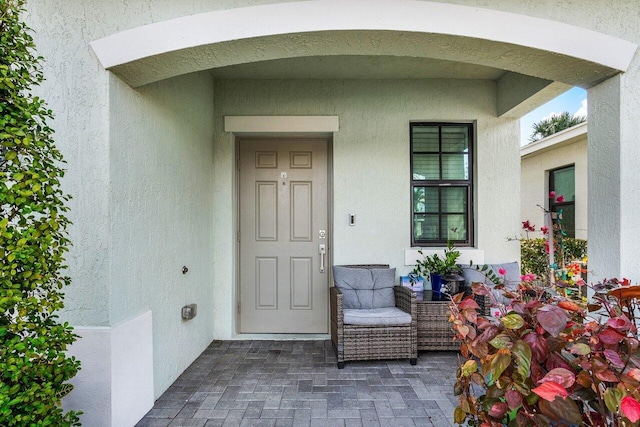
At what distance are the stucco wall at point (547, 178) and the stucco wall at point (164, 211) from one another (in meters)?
5.16

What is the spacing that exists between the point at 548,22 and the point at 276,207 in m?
2.85

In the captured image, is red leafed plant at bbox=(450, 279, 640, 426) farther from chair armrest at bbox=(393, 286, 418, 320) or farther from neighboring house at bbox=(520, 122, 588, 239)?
neighboring house at bbox=(520, 122, 588, 239)

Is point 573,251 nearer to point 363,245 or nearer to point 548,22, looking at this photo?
point 363,245

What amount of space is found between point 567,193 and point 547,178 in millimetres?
556

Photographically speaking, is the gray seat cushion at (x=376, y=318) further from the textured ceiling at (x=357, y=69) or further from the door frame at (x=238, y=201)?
the textured ceiling at (x=357, y=69)

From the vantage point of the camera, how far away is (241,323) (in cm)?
383

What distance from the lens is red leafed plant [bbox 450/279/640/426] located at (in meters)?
0.86

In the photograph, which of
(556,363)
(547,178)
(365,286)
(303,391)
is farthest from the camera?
(547,178)

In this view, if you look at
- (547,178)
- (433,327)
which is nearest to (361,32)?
(433,327)

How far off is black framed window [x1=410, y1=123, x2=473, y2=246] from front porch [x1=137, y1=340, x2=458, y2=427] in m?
1.34

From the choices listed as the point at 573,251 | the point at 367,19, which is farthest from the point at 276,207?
the point at 573,251

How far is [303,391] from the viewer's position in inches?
102

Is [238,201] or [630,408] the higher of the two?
[238,201]

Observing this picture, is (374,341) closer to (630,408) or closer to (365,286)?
(365,286)
